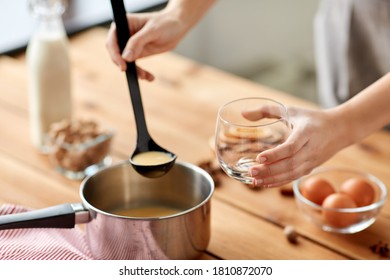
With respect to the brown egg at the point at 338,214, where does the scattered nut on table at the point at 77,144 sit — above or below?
above

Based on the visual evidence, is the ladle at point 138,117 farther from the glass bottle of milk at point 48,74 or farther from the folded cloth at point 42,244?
the glass bottle of milk at point 48,74

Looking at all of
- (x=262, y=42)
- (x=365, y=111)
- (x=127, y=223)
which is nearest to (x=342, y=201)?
(x=365, y=111)

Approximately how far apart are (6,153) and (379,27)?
1.04 metres

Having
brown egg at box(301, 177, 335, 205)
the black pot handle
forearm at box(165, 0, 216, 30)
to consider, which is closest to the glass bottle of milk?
forearm at box(165, 0, 216, 30)

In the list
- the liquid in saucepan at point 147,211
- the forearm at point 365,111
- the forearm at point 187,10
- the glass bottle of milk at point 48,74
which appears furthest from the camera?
the glass bottle of milk at point 48,74

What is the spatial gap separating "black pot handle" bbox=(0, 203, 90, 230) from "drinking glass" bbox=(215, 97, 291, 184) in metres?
0.26

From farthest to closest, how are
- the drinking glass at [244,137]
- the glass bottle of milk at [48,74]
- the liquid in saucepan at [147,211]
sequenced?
the glass bottle of milk at [48,74] → the liquid in saucepan at [147,211] → the drinking glass at [244,137]

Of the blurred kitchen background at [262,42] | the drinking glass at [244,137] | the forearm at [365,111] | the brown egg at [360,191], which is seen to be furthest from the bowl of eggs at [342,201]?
the blurred kitchen background at [262,42]

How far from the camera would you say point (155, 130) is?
1.89m

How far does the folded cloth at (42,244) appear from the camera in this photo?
1340 mm

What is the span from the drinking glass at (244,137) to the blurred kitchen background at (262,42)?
2399mm

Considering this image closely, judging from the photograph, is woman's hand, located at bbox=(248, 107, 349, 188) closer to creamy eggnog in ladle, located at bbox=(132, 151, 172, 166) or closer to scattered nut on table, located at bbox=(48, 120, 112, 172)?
creamy eggnog in ladle, located at bbox=(132, 151, 172, 166)

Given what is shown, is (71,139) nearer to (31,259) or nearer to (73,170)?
(73,170)
